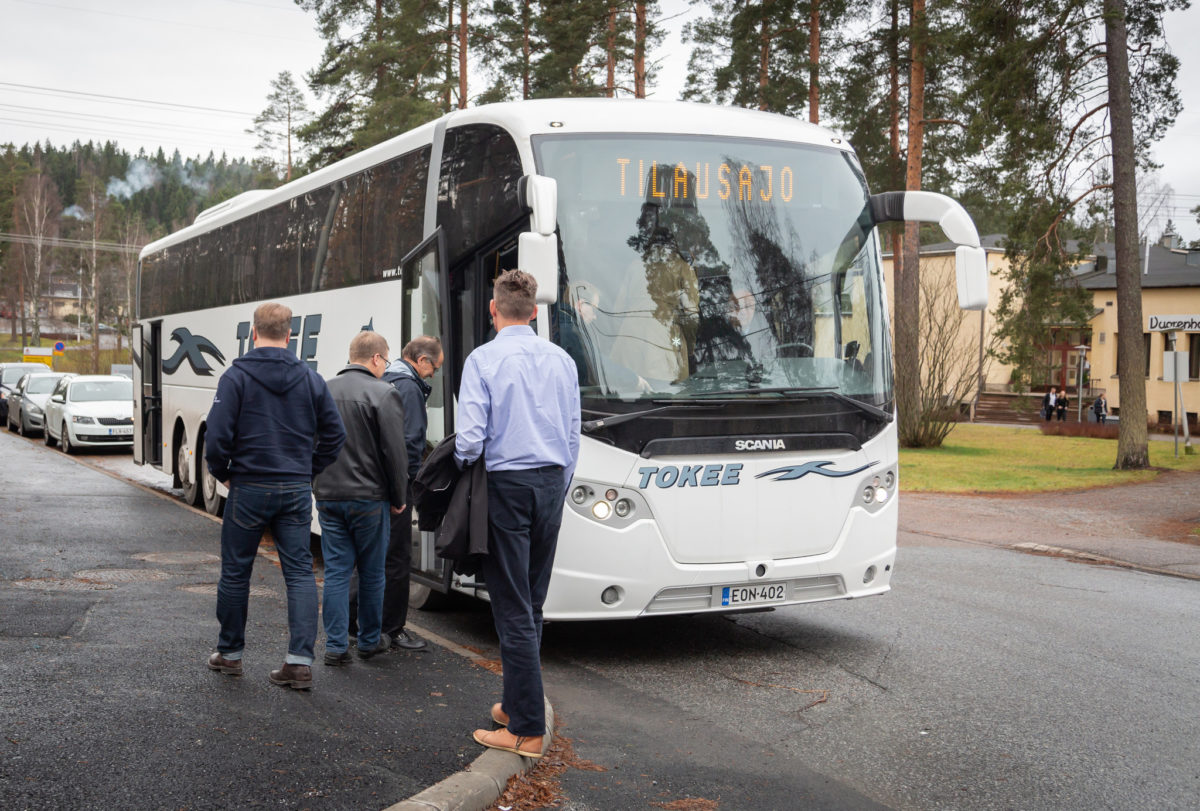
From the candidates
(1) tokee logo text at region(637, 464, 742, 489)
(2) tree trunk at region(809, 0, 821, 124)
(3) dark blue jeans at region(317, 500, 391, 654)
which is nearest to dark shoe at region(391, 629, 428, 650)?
(3) dark blue jeans at region(317, 500, 391, 654)

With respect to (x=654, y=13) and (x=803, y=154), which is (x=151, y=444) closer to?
(x=803, y=154)

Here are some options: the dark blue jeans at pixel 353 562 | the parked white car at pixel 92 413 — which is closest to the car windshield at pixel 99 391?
the parked white car at pixel 92 413

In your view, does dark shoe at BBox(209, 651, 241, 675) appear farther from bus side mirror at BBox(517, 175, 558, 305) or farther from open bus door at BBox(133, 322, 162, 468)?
open bus door at BBox(133, 322, 162, 468)

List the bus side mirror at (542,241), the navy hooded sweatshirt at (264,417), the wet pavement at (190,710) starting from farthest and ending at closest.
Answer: the bus side mirror at (542,241)
the navy hooded sweatshirt at (264,417)
the wet pavement at (190,710)

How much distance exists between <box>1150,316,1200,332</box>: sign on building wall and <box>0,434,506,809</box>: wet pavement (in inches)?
1233

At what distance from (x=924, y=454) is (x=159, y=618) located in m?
25.1

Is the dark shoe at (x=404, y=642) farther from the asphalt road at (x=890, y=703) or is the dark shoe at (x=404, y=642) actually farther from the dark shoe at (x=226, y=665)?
the dark shoe at (x=226, y=665)

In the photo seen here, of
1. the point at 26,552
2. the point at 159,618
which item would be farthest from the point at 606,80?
the point at 159,618

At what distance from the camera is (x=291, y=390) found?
6.03 metres

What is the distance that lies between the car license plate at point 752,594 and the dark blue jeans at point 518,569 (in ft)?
7.58

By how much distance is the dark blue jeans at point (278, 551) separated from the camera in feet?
19.7

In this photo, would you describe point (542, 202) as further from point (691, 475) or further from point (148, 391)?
point (148, 391)

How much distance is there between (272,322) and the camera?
6.04 meters

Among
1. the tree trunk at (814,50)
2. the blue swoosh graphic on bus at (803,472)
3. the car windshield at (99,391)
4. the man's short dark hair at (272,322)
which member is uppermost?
the tree trunk at (814,50)
